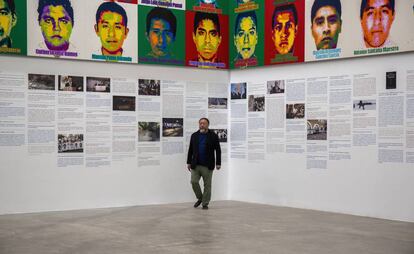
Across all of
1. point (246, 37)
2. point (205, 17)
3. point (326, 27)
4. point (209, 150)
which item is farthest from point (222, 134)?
point (326, 27)

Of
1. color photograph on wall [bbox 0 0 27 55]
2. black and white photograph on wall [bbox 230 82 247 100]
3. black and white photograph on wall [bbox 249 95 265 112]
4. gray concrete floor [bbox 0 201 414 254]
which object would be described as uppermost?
color photograph on wall [bbox 0 0 27 55]

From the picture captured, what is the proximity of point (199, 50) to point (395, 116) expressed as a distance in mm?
6299

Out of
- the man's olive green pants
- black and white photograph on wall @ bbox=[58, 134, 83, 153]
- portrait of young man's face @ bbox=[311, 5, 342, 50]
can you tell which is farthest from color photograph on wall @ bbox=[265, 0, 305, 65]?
black and white photograph on wall @ bbox=[58, 134, 83, 153]

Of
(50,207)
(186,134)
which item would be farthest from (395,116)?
(50,207)

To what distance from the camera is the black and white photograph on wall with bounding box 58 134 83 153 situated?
55.3 feet

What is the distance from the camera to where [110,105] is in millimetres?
17641

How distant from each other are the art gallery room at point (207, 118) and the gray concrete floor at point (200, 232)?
9cm

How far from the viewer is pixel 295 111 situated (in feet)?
58.0

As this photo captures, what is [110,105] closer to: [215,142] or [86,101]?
[86,101]

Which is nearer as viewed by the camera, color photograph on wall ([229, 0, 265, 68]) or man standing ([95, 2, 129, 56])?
man standing ([95, 2, 129, 56])

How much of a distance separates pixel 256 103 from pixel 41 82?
236 inches

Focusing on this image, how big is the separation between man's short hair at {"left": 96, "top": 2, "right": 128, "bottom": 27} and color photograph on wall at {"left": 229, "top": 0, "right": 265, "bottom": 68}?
344cm

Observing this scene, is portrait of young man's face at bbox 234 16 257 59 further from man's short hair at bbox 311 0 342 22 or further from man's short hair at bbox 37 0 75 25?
man's short hair at bbox 37 0 75 25

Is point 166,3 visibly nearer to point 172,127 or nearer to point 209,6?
point 209,6
